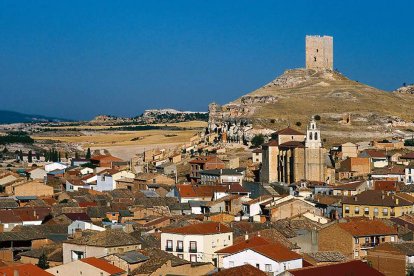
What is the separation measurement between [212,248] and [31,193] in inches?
1333

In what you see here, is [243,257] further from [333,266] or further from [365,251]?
[365,251]

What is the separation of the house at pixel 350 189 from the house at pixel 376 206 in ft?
23.4

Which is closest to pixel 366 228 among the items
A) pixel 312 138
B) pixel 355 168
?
pixel 312 138

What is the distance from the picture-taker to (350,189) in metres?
61.3

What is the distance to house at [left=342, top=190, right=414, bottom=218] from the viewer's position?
52.3 m

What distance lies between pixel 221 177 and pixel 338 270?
44396 millimetres

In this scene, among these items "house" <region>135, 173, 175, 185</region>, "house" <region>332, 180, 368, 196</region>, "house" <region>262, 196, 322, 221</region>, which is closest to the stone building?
"house" <region>135, 173, 175, 185</region>

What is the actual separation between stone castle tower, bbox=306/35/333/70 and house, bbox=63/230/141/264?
374 feet

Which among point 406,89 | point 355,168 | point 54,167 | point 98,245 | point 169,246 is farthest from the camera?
point 406,89

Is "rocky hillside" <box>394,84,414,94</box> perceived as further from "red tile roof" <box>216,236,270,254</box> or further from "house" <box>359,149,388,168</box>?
"red tile roof" <box>216,236,270,254</box>

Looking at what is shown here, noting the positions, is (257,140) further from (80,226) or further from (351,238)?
(351,238)

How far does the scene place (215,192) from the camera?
2491 inches

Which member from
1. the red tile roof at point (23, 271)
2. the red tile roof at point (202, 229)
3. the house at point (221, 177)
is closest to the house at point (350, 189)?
the house at point (221, 177)

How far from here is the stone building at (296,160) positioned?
243 feet
